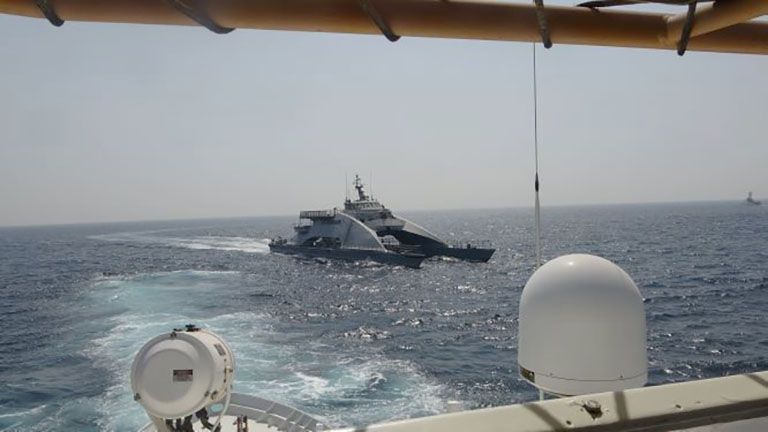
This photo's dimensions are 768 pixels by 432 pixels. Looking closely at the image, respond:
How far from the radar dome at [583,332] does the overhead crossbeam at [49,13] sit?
4.29 meters

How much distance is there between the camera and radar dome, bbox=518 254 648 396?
4613 mm

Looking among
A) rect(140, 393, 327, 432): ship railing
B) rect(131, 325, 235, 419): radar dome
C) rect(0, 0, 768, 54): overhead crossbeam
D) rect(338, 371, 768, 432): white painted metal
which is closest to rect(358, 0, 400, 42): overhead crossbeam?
rect(0, 0, 768, 54): overhead crossbeam

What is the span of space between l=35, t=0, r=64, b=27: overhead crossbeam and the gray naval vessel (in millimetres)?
51546

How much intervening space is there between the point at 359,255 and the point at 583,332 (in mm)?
54277

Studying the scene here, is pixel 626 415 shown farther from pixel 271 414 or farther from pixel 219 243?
pixel 219 243

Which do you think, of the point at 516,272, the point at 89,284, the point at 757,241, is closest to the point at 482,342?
the point at 516,272

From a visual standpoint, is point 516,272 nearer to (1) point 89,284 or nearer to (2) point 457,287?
(2) point 457,287

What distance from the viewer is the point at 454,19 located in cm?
296

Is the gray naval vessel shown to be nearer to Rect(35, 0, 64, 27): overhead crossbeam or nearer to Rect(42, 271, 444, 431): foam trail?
Rect(42, 271, 444, 431): foam trail

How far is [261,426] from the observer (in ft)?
30.5

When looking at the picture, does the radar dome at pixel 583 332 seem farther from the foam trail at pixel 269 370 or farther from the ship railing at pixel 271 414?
the foam trail at pixel 269 370

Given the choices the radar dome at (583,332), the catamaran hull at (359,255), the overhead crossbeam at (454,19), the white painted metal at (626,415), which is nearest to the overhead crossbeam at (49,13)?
the overhead crossbeam at (454,19)

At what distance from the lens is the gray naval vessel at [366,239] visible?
58.4 meters

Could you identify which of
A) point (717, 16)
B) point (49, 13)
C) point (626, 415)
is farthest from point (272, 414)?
point (717, 16)
